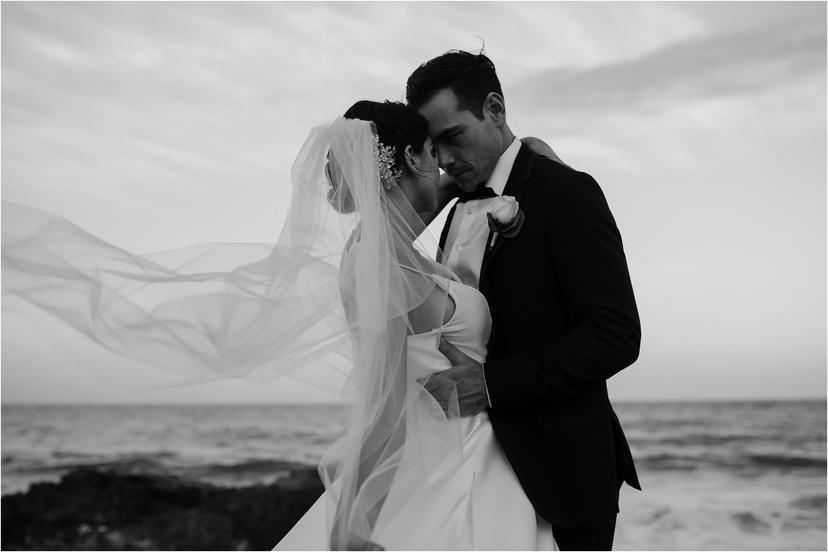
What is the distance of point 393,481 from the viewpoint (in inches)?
101

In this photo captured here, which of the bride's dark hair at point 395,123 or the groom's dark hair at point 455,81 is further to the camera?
the groom's dark hair at point 455,81

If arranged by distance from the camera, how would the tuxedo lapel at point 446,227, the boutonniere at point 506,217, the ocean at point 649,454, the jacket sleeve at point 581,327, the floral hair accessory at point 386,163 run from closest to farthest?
the jacket sleeve at point 581,327 < the boutonniere at point 506,217 < the floral hair accessory at point 386,163 < the tuxedo lapel at point 446,227 < the ocean at point 649,454

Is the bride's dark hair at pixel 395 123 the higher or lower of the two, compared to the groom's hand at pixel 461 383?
higher

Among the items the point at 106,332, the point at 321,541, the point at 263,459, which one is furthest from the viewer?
the point at 263,459

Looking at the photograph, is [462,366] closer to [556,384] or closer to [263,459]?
[556,384]

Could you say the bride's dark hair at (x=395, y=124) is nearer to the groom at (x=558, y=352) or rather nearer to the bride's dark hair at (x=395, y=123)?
the bride's dark hair at (x=395, y=123)

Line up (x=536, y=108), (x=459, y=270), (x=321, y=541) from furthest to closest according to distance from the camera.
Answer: (x=536, y=108) < (x=459, y=270) < (x=321, y=541)

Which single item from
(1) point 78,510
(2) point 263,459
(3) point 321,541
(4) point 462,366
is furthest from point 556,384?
(2) point 263,459

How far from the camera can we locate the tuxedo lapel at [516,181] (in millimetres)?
3023

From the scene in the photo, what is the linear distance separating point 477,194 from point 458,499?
1381 mm

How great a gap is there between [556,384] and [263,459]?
19.3 meters

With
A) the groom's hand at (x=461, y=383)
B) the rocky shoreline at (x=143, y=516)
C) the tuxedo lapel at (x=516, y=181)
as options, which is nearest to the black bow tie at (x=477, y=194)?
the tuxedo lapel at (x=516, y=181)

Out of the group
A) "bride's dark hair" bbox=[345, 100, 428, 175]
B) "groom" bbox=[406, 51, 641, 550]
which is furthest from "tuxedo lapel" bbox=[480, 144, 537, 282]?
"bride's dark hair" bbox=[345, 100, 428, 175]

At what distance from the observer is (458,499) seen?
2.76 meters
